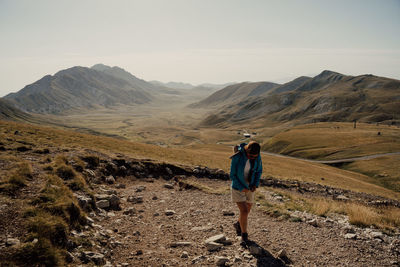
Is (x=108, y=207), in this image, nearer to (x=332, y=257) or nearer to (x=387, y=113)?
(x=332, y=257)

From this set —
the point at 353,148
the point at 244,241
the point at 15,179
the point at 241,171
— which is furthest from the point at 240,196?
the point at 353,148

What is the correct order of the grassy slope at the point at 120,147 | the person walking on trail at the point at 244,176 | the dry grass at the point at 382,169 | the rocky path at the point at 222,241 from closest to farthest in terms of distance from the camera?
1. the rocky path at the point at 222,241
2. the person walking on trail at the point at 244,176
3. the grassy slope at the point at 120,147
4. the dry grass at the point at 382,169

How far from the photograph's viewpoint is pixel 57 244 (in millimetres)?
6430

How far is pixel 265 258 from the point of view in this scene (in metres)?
7.41

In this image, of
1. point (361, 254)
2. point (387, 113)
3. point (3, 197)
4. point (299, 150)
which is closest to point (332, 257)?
point (361, 254)

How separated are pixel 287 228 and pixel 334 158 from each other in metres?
91.0

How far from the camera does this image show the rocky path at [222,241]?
727 centimetres

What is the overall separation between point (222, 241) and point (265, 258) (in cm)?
162

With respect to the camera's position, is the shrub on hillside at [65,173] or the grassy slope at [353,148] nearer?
the shrub on hillside at [65,173]

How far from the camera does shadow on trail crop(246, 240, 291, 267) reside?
712cm

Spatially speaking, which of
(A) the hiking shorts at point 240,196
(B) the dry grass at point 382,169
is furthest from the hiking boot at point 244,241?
(B) the dry grass at point 382,169

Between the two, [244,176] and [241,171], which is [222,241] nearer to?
[244,176]

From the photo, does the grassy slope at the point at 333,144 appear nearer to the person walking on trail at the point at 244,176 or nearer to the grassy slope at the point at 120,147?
the grassy slope at the point at 120,147

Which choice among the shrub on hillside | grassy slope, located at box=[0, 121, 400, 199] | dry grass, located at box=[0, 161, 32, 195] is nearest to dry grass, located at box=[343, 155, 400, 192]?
grassy slope, located at box=[0, 121, 400, 199]
